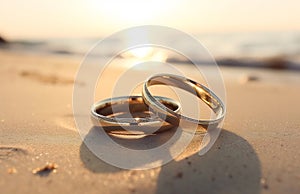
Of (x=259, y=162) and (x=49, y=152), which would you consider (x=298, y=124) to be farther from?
(x=49, y=152)

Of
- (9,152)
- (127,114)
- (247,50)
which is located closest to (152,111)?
(127,114)

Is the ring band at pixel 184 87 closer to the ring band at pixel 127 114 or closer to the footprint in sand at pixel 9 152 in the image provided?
the ring band at pixel 127 114

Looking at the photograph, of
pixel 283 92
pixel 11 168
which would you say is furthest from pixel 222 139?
pixel 283 92

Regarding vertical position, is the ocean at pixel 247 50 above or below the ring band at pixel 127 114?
below

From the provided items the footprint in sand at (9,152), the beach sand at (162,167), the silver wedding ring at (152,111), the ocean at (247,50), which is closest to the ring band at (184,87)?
the silver wedding ring at (152,111)

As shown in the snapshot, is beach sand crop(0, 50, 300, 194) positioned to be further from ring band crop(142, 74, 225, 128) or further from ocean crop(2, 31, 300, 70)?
ocean crop(2, 31, 300, 70)

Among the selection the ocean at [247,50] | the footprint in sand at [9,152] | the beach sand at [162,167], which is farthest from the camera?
the ocean at [247,50]
